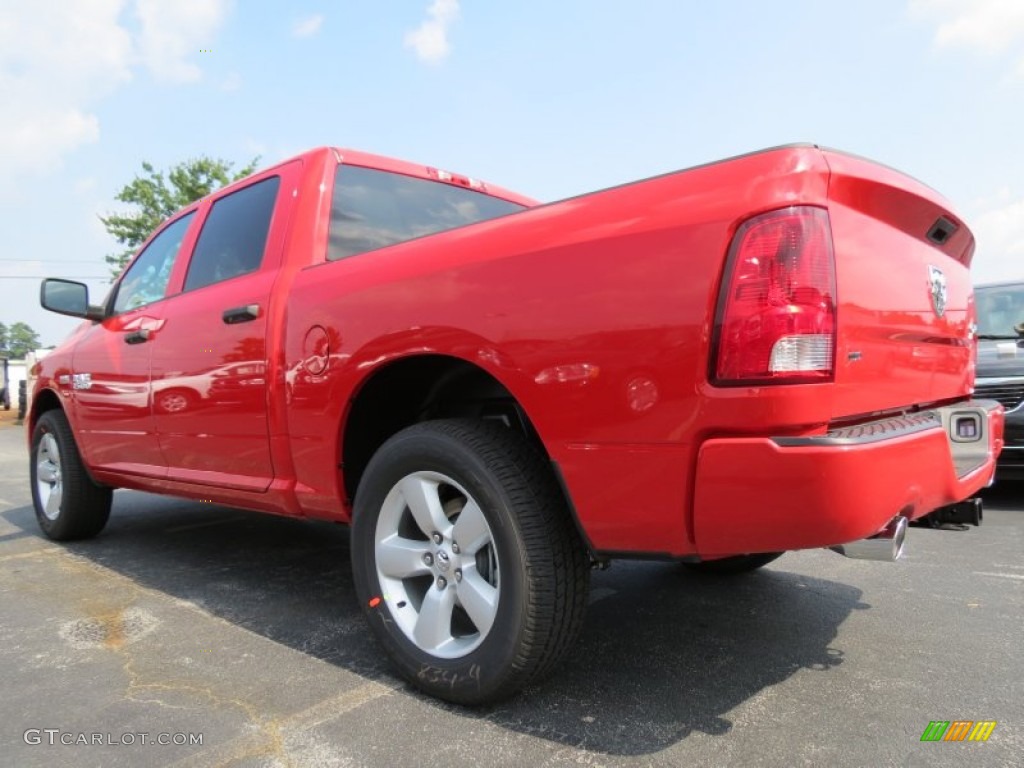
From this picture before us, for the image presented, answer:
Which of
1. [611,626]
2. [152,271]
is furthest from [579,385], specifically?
[152,271]

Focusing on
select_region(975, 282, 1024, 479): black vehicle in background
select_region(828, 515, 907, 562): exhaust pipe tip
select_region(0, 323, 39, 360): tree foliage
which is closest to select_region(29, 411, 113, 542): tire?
select_region(828, 515, 907, 562): exhaust pipe tip

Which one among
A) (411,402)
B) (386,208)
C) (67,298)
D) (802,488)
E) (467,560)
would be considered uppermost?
(386,208)

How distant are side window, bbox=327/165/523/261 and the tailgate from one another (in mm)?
1738

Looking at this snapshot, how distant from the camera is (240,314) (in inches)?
112

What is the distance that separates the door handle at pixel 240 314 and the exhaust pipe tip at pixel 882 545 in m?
2.23

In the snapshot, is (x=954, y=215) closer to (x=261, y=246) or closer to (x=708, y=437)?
(x=708, y=437)

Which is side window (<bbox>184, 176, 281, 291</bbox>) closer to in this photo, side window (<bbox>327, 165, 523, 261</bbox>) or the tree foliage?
side window (<bbox>327, 165, 523, 261</bbox>)

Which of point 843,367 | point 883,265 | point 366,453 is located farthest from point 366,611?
point 883,265

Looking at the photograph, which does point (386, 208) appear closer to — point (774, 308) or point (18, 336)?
point (774, 308)

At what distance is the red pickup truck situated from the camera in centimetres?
159

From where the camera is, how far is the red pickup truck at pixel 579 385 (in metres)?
1.59

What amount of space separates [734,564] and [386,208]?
7.56 ft

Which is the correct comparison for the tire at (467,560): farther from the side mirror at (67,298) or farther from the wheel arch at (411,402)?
the side mirror at (67,298)
